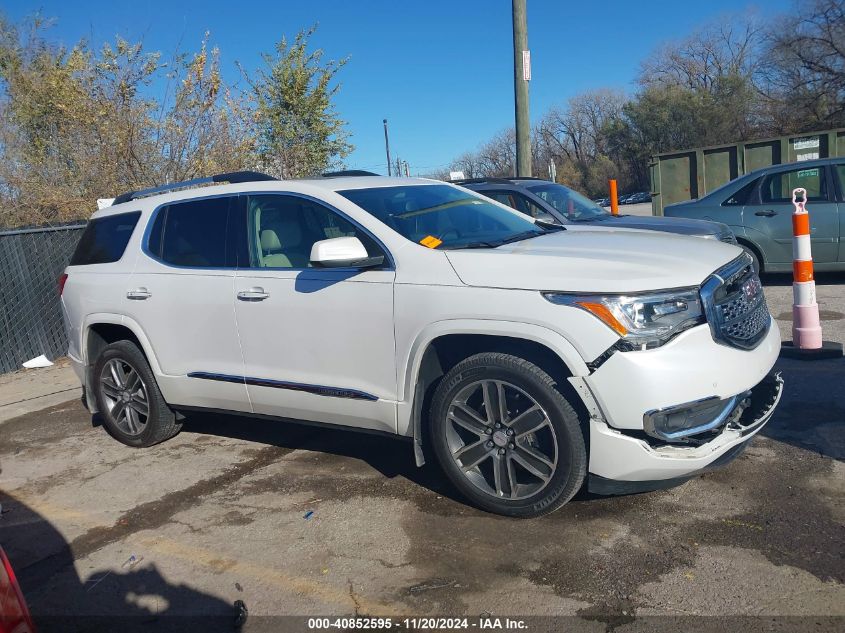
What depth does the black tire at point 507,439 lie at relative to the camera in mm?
3582

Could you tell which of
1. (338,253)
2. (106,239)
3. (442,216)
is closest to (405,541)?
(338,253)

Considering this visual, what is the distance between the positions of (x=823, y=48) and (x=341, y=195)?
1637 inches

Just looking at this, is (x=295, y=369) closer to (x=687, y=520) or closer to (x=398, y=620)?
(x=398, y=620)

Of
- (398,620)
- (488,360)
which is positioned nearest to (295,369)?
(488,360)

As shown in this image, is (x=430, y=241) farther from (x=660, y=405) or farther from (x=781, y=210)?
(x=781, y=210)

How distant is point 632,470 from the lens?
3.49 m

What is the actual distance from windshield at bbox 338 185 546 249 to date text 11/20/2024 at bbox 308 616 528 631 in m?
1.93

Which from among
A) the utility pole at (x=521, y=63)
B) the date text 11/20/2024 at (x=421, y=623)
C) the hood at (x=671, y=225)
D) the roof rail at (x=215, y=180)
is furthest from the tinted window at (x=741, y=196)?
the date text 11/20/2024 at (x=421, y=623)

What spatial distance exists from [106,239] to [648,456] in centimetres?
427

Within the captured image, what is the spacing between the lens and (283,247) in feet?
15.6

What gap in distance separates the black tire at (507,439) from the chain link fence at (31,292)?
6900mm

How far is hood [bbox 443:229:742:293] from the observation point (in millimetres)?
3514

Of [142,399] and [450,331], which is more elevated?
[450,331]

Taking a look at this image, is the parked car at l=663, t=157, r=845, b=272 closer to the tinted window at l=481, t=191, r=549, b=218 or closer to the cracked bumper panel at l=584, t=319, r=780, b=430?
the tinted window at l=481, t=191, r=549, b=218
